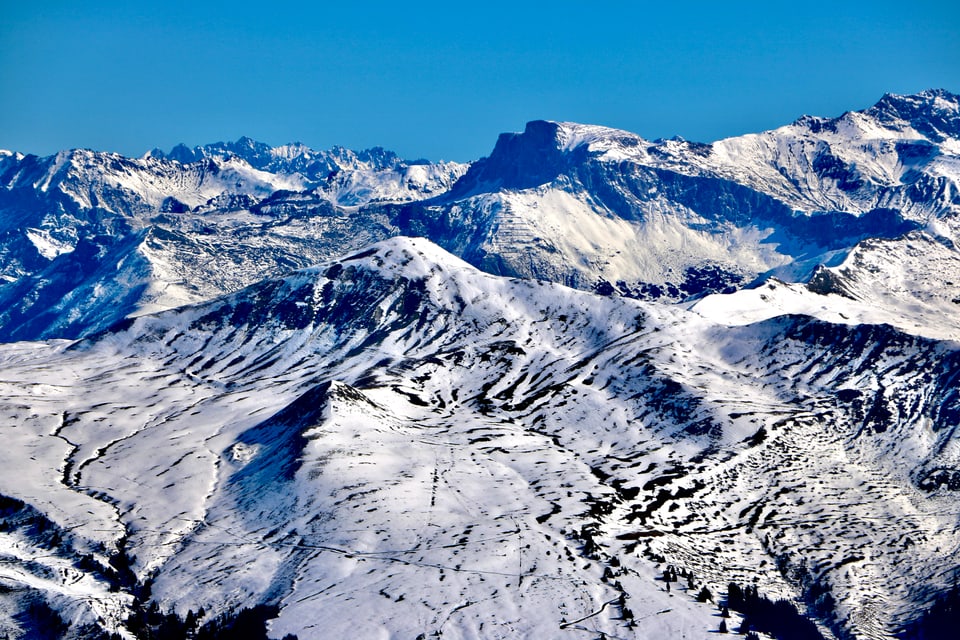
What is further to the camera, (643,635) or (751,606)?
(751,606)

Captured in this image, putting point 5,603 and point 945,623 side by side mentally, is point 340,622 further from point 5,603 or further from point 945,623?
point 945,623

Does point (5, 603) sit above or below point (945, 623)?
above

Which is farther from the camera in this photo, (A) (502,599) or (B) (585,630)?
(A) (502,599)

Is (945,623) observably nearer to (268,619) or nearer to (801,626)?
(801,626)

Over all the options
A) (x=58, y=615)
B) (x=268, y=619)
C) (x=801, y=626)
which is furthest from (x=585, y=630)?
(x=58, y=615)

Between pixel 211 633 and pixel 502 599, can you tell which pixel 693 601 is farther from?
pixel 211 633

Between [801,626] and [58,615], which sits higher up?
[58,615]

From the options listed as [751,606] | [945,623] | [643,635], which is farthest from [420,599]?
[945,623]

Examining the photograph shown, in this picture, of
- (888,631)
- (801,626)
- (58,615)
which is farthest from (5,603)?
(888,631)
